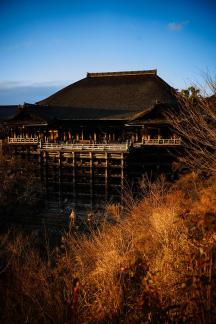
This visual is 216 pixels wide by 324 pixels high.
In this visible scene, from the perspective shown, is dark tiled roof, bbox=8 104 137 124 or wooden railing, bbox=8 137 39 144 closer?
dark tiled roof, bbox=8 104 137 124

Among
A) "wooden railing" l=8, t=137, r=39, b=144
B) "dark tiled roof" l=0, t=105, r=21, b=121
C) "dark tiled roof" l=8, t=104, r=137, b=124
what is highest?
"dark tiled roof" l=0, t=105, r=21, b=121

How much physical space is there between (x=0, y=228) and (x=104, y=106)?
1328cm

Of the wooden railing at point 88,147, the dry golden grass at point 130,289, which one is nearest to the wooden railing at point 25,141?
the wooden railing at point 88,147

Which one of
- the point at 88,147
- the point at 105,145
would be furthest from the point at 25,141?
the point at 105,145

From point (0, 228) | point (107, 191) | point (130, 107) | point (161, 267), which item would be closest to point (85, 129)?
point (130, 107)

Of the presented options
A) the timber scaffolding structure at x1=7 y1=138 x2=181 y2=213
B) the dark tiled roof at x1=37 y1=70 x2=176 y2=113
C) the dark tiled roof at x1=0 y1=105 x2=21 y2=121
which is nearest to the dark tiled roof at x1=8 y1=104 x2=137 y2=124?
the dark tiled roof at x1=37 y1=70 x2=176 y2=113

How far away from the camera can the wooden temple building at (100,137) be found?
20.4m

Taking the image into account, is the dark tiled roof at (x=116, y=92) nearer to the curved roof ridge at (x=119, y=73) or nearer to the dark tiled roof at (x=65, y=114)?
the curved roof ridge at (x=119, y=73)

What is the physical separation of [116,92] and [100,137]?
528cm

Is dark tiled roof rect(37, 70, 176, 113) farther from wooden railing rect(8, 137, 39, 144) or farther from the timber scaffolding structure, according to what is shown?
wooden railing rect(8, 137, 39, 144)

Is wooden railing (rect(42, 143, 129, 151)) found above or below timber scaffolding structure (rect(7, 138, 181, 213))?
above

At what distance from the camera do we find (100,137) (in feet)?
80.2

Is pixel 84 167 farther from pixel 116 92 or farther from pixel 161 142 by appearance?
pixel 116 92

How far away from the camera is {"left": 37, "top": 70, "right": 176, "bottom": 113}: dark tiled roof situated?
78.9 ft
